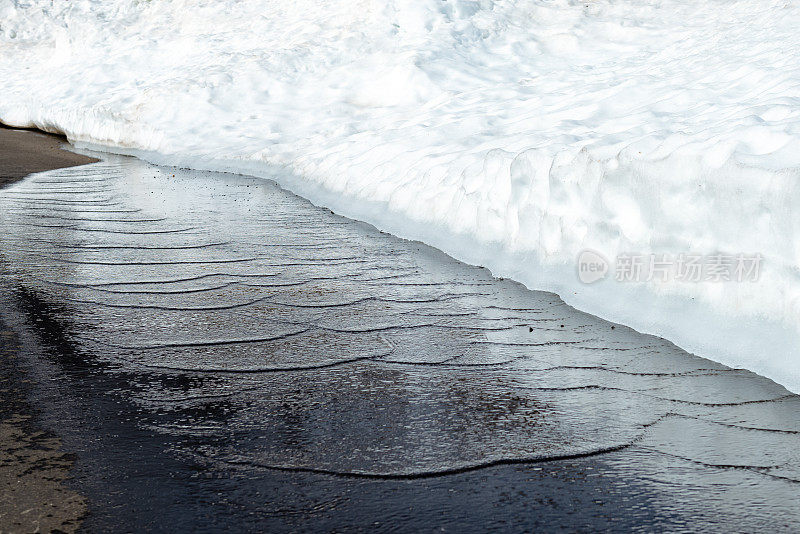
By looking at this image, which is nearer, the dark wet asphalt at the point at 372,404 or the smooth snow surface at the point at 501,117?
the dark wet asphalt at the point at 372,404

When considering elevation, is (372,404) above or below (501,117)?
below

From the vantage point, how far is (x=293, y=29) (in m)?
16.6

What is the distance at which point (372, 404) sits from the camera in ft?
11.0

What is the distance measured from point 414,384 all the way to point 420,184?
436 cm

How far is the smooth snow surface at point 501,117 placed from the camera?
453 centimetres

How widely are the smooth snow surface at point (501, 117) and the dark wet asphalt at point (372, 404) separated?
422 mm

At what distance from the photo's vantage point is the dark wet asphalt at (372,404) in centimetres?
255

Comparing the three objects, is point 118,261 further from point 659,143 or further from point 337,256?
point 659,143

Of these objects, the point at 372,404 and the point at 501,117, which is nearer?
the point at 372,404

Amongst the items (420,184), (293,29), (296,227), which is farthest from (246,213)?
(293,29)

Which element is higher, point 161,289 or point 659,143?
point 659,143

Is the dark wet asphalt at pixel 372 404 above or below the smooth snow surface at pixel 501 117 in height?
below

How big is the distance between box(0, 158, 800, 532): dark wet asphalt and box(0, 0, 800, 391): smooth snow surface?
1.39ft

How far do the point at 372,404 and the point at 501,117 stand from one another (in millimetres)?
7288
